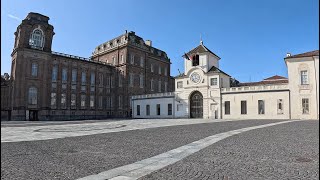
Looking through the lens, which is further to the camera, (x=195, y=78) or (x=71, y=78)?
(x=71, y=78)

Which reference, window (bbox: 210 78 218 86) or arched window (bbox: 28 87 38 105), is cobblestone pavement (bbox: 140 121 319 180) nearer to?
window (bbox: 210 78 218 86)

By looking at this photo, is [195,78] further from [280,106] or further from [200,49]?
[280,106]

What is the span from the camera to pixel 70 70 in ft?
165

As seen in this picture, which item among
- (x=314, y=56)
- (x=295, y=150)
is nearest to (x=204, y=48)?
(x=314, y=56)

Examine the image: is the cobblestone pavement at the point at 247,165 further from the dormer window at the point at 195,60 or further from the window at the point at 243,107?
the dormer window at the point at 195,60

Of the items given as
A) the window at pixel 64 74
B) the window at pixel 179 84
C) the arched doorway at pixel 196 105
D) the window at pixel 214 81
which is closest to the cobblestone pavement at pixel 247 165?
the window at pixel 214 81

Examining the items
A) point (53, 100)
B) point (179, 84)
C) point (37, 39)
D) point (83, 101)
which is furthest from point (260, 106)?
point (37, 39)

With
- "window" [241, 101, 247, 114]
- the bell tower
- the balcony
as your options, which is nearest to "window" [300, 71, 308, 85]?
the balcony

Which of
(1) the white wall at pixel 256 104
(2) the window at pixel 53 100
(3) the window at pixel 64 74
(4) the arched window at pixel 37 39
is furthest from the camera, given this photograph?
(3) the window at pixel 64 74

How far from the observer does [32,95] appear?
44031mm

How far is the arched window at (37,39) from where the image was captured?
148 ft

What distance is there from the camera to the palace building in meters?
35.4

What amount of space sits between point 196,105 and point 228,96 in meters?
5.95

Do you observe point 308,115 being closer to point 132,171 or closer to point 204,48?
point 204,48
